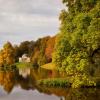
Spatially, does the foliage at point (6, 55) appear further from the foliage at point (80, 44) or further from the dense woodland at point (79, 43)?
the foliage at point (80, 44)

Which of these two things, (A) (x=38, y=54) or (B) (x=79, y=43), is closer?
(B) (x=79, y=43)

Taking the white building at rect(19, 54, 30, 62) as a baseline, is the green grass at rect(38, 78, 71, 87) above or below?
below

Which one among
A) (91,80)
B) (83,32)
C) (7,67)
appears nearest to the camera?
(83,32)

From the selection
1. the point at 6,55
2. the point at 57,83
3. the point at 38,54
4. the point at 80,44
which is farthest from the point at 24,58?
the point at 80,44

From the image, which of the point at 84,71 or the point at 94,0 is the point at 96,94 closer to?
the point at 84,71

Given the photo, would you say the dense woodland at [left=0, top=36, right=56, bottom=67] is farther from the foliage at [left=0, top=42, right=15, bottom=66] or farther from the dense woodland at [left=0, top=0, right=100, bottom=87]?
the dense woodland at [left=0, top=0, right=100, bottom=87]

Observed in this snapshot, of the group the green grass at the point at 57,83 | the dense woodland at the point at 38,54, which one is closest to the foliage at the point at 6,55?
the dense woodland at the point at 38,54

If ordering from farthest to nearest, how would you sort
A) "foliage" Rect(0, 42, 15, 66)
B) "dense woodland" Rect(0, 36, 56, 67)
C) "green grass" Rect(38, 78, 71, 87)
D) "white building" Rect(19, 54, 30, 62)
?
"white building" Rect(19, 54, 30, 62)
"foliage" Rect(0, 42, 15, 66)
"dense woodland" Rect(0, 36, 56, 67)
"green grass" Rect(38, 78, 71, 87)

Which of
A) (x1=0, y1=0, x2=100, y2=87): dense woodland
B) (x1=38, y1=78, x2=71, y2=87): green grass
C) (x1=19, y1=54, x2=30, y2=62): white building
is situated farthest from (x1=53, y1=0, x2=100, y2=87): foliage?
(x1=19, y1=54, x2=30, y2=62): white building

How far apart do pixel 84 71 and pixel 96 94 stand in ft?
12.6

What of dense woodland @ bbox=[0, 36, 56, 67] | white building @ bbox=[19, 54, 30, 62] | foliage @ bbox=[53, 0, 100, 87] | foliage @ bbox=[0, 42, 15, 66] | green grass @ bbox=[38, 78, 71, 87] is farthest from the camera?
white building @ bbox=[19, 54, 30, 62]

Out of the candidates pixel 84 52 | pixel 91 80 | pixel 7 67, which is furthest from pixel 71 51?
pixel 7 67

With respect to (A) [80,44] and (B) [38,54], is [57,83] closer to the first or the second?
(A) [80,44]

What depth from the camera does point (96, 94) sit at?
3894 centimetres
